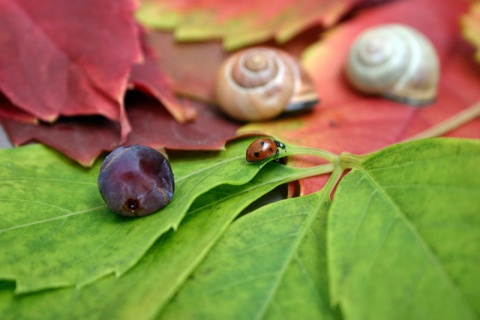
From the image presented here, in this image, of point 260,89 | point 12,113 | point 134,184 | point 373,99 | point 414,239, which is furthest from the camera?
point 373,99

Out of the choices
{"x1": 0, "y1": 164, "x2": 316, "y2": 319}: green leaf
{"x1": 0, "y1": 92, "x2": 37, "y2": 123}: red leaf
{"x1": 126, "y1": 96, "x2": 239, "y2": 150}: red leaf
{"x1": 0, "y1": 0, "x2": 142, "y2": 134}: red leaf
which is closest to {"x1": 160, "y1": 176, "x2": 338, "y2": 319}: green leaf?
{"x1": 0, "y1": 164, "x2": 316, "y2": 319}: green leaf

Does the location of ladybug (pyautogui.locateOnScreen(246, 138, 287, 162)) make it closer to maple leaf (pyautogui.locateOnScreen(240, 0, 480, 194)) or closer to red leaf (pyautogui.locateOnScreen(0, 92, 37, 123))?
maple leaf (pyautogui.locateOnScreen(240, 0, 480, 194))

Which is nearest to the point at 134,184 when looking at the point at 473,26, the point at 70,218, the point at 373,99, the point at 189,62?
the point at 70,218

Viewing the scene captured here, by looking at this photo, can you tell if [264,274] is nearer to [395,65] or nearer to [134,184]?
[134,184]

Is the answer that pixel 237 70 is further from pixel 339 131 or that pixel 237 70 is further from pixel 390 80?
pixel 390 80

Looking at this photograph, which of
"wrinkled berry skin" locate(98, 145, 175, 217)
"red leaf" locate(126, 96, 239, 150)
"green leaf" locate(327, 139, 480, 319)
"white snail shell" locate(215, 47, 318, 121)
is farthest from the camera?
"white snail shell" locate(215, 47, 318, 121)

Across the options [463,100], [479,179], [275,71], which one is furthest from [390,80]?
[479,179]
